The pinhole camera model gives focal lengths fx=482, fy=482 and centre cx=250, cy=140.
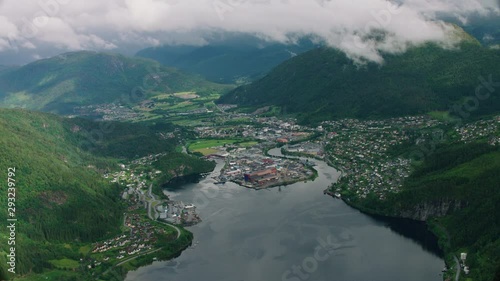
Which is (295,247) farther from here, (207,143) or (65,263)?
(207,143)

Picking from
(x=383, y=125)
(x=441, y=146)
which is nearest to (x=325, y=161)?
(x=441, y=146)

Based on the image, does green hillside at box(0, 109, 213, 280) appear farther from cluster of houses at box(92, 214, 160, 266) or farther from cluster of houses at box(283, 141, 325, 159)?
cluster of houses at box(283, 141, 325, 159)

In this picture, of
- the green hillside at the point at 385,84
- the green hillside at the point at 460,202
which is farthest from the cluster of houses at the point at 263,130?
the green hillside at the point at 460,202

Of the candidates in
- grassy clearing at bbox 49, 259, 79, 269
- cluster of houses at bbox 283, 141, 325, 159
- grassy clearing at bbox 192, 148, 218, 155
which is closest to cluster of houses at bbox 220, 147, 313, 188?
cluster of houses at bbox 283, 141, 325, 159

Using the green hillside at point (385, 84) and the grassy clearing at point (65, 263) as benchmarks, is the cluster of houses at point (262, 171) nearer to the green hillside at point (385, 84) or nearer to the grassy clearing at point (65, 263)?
the grassy clearing at point (65, 263)

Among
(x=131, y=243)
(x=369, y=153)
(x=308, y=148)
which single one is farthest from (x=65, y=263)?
(x=308, y=148)

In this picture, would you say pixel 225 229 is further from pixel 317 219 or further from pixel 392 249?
pixel 392 249

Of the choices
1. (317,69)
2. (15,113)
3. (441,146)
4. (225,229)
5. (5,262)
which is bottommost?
(5,262)
